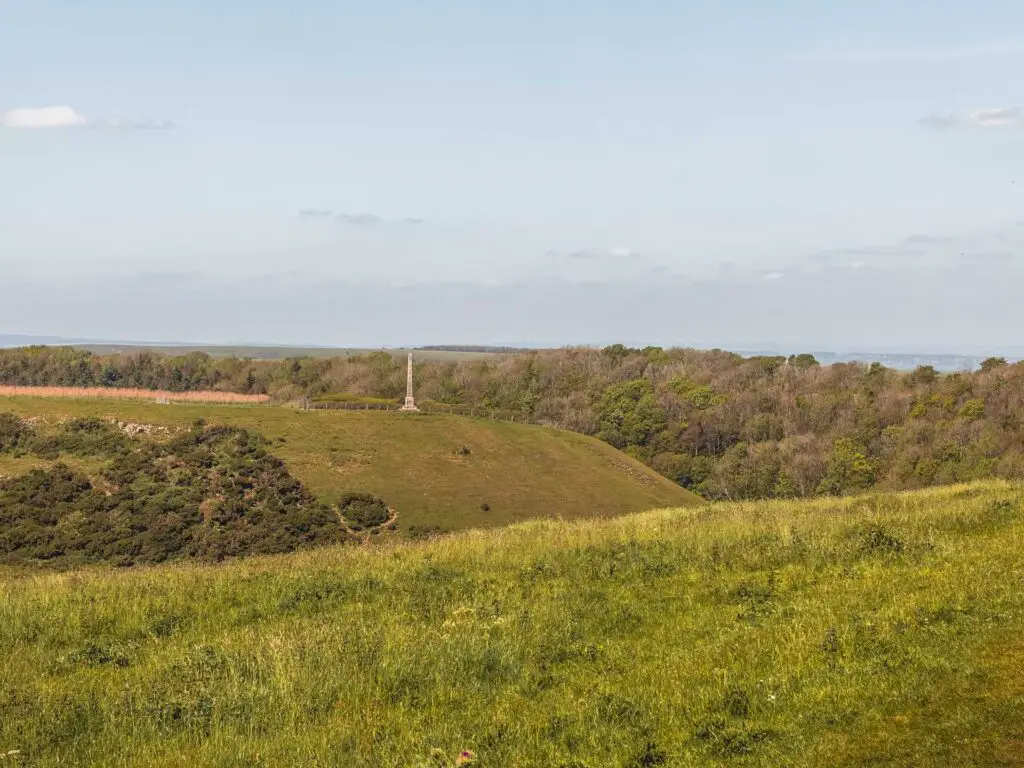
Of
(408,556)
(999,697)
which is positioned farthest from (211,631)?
(999,697)

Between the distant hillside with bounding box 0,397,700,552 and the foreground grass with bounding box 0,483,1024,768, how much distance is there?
34451 millimetres

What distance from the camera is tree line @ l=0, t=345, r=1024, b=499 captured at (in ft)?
371

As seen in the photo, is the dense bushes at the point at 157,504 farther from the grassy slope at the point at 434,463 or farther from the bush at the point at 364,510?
the grassy slope at the point at 434,463

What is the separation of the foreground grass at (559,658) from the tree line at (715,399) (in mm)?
87478

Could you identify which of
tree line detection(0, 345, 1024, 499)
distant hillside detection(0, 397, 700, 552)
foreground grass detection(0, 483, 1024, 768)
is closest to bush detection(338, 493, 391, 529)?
distant hillside detection(0, 397, 700, 552)

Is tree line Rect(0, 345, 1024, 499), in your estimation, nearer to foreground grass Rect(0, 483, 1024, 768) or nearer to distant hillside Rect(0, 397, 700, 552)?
distant hillside Rect(0, 397, 700, 552)

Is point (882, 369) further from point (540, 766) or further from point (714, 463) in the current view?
point (540, 766)

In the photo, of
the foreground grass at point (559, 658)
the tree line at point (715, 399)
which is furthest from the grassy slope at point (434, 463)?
the tree line at point (715, 399)

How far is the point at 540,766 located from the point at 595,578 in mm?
8986

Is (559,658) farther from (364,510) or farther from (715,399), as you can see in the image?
(715,399)

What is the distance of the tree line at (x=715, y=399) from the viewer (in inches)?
4446

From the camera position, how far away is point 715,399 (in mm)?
138375

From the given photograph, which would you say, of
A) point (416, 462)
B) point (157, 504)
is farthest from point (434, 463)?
point (157, 504)

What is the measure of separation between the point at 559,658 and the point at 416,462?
51.8m
